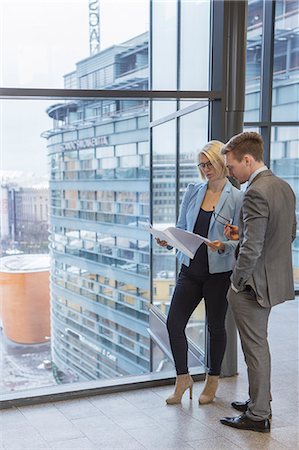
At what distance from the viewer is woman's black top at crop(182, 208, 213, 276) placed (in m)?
2.82

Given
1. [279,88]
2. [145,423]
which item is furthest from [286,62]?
[145,423]

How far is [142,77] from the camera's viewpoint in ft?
19.8

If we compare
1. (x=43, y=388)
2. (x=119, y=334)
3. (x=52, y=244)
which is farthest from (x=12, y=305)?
(x=43, y=388)

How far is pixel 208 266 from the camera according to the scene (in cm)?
280

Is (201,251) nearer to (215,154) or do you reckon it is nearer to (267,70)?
(215,154)

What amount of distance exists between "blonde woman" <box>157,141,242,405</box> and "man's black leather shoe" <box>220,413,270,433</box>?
322mm

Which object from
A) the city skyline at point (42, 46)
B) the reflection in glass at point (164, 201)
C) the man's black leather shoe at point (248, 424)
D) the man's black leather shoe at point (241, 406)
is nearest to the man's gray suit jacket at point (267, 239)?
the man's black leather shoe at point (248, 424)

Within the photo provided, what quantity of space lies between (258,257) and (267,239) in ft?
0.36

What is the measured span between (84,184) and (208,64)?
3.77 meters

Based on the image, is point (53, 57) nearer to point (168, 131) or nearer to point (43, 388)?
point (168, 131)

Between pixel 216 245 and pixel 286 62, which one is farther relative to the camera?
pixel 286 62

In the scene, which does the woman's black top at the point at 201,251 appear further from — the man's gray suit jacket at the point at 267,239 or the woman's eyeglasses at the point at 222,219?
the man's gray suit jacket at the point at 267,239

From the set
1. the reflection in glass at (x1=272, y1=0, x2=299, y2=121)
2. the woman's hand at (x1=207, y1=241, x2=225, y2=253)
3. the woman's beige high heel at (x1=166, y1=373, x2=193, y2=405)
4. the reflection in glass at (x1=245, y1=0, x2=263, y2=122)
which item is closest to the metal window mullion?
the reflection in glass at (x1=245, y1=0, x2=263, y2=122)

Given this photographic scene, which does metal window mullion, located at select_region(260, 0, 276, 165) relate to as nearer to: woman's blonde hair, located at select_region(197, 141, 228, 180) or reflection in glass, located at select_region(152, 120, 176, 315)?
reflection in glass, located at select_region(152, 120, 176, 315)
